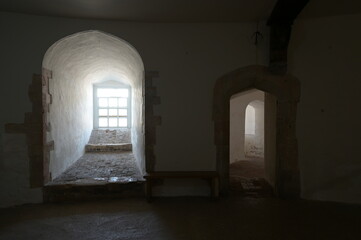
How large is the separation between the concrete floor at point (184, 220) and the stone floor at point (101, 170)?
393mm

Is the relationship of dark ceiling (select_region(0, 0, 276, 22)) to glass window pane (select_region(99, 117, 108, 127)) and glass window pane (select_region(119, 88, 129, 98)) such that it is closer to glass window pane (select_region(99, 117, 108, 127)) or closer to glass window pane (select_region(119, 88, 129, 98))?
glass window pane (select_region(119, 88, 129, 98))

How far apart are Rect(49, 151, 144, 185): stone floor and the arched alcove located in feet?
4.88

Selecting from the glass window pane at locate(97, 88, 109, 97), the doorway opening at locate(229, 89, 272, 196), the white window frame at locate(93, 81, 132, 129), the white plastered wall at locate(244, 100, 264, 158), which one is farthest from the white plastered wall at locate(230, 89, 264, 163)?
the glass window pane at locate(97, 88, 109, 97)

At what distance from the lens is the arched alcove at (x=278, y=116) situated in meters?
3.90

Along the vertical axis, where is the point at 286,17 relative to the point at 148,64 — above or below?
above

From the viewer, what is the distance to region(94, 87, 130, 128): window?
7715 millimetres

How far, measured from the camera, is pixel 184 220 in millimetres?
3203

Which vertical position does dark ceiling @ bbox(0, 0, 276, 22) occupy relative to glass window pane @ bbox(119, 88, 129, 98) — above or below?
above

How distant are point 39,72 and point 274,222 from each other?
12.9 feet

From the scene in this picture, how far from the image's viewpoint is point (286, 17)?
3.51 meters

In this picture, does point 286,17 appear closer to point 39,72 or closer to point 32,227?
point 39,72

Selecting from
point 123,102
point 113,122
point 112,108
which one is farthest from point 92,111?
point 123,102

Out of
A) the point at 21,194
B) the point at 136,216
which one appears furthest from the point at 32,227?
the point at 136,216

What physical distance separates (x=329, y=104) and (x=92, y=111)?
6.28 m
